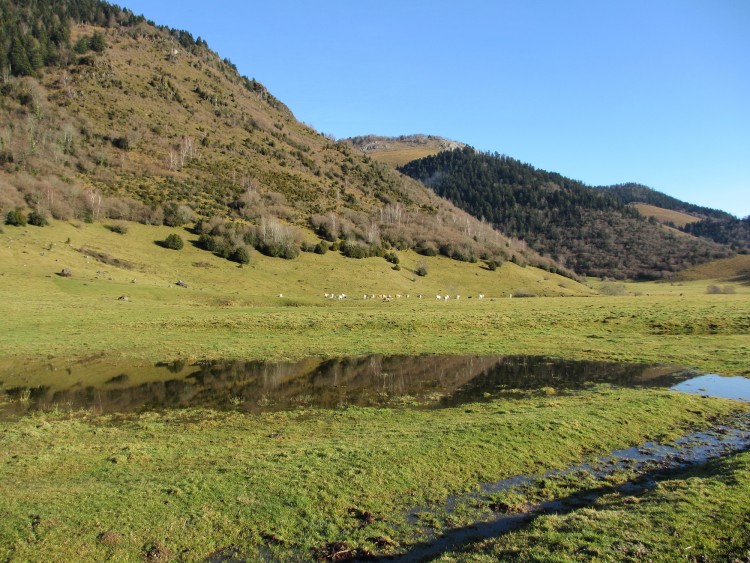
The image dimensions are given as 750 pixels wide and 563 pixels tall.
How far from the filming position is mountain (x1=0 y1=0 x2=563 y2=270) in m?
85.4

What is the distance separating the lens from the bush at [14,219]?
6278cm

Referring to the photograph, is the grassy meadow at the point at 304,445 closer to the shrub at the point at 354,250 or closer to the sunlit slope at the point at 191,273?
the sunlit slope at the point at 191,273

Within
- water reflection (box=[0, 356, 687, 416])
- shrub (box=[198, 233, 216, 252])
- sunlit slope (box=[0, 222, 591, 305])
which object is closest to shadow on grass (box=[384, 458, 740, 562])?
water reflection (box=[0, 356, 687, 416])

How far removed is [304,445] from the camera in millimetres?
13797

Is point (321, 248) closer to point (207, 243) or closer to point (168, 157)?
point (207, 243)

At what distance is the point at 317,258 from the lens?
87312 mm

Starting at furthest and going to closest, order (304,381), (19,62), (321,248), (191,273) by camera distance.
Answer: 1. (19,62)
2. (321,248)
3. (191,273)
4. (304,381)

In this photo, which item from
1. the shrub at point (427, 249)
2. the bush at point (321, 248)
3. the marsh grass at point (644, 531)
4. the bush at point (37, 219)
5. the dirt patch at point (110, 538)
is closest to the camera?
the marsh grass at point (644, 531)

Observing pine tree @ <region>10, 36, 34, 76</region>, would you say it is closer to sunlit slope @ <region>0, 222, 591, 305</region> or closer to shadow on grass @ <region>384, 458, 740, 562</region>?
sunlit slope @ <region>0, 222, 591, 305</region>

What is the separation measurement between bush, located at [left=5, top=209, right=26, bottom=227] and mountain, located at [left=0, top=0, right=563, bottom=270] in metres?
1.57

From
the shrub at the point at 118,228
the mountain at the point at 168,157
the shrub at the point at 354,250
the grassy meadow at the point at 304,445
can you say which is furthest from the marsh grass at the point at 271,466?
the shrub at the point at 354,250

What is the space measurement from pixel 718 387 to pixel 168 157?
121 meters

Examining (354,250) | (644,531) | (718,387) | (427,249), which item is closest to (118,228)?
(354,250)

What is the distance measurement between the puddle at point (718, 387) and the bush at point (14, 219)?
3056 inches
